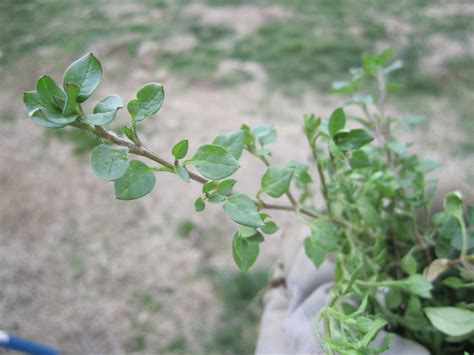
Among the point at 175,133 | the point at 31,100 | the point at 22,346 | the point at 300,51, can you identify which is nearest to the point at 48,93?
the point at 31,100

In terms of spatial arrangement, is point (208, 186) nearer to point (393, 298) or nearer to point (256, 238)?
point (256, 238)

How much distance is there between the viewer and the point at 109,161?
0.90ft

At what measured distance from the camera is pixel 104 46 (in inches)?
90.7

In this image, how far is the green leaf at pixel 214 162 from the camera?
0.30 metres

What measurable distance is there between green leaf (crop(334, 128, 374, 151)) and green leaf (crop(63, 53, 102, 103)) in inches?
7.6

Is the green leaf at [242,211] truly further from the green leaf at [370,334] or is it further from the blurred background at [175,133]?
the blurred background at [175,133]

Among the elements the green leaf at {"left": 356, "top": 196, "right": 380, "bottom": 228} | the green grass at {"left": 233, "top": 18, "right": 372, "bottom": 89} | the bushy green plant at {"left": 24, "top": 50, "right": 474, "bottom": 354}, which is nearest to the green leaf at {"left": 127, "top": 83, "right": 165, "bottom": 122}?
the bushy green plant at {"left": 24, "top": 50, "right": 474, "bottom": 354}

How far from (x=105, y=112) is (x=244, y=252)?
143mm

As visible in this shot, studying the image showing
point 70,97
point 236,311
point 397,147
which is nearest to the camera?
point 70,97

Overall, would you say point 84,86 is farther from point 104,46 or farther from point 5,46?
point 5,46

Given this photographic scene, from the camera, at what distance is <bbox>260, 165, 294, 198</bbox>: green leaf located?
1.22 ft

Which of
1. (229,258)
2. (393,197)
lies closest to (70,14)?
(229,258)

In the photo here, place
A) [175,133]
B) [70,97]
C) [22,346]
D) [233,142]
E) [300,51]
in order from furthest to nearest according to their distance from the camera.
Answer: [300,51]
[175,133]
[22,346]
[233,142]
[70,97]

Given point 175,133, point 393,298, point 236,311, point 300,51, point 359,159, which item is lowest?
point 236,311
